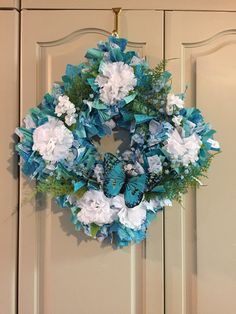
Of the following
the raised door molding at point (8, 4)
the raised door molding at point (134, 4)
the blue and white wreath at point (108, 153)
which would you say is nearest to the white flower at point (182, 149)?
the blue and white wreath at point (108, 153)

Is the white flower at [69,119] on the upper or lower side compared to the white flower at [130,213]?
upper

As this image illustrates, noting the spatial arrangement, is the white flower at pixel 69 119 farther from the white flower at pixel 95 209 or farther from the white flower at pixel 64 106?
the white flower at pixel 95 209

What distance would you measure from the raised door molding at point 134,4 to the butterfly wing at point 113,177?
468mm

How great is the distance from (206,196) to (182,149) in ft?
0.66

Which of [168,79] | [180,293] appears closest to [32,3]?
[168,79]

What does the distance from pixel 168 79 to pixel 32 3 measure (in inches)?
18.5

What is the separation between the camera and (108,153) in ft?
3.45

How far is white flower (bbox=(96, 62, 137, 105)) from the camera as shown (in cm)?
99

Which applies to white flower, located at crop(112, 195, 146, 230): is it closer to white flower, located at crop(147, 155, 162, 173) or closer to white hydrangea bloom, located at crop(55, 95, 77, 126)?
white flower, located at crop(147, 155, 162, 173)

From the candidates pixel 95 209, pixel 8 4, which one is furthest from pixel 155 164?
pixel 8 4

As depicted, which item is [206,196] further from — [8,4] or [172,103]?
[8,4]

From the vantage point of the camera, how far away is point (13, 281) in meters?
1.10

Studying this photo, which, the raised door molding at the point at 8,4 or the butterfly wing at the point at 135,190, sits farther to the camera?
the raised door molding at the point at 8,4

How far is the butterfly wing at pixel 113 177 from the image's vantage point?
1015 mm
